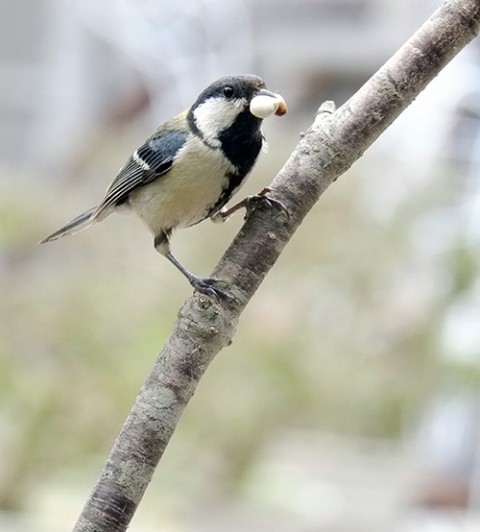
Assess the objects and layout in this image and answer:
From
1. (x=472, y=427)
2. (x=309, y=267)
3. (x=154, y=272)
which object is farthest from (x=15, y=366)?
(x=472, y=427)

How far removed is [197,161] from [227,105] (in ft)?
0.24

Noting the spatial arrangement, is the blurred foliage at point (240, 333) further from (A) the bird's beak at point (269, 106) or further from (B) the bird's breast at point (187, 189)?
(A) the bird's beak at point (269, 106)

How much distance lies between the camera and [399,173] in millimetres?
2129

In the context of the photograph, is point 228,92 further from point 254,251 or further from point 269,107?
point 254,251

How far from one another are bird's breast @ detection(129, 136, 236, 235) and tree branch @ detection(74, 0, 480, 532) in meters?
0.31

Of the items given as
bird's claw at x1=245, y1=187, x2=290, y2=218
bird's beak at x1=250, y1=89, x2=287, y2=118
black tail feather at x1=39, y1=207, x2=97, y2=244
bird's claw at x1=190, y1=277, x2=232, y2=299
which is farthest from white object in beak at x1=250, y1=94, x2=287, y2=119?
black tail feather at x1=39, y1=207, x2=97, y2=244

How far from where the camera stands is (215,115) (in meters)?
1.05

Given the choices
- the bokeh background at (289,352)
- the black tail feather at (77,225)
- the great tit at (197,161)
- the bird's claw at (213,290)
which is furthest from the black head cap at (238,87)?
the bokeh background at (289,352)

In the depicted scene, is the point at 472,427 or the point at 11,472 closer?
the point at 11,472

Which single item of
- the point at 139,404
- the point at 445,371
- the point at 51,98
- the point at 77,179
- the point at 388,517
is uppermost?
the point at 51,98

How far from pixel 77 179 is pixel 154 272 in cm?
59

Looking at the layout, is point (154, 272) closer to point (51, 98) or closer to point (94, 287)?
point (94, 287)

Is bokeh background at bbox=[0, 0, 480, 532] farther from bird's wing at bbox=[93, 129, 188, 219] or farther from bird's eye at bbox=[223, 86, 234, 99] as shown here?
bird's eye at bbox=[223, 86, 234, 99]

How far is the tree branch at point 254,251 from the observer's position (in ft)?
1.96
